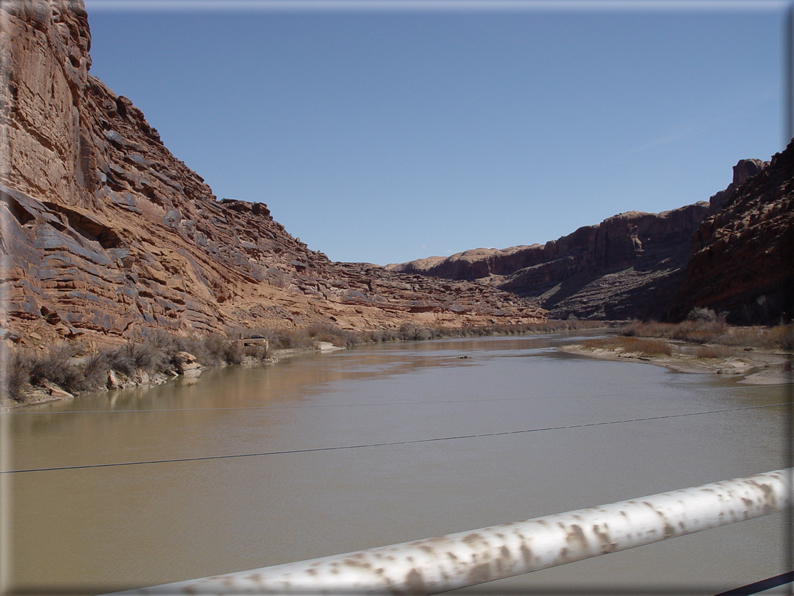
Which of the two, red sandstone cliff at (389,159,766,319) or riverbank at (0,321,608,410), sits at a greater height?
red sandstone cliff at (389,159,766,319)

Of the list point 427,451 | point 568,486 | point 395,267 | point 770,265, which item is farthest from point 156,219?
point 395,267

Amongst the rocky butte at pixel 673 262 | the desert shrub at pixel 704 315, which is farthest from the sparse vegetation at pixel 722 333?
the rocky butte at pixel 673 262

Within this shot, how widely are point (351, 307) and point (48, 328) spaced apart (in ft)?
103

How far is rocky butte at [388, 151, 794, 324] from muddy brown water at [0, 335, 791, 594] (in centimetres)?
427

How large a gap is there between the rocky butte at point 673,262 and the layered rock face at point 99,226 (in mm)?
14570

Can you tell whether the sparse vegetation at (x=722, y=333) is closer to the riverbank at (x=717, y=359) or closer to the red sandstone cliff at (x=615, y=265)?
the riverbank at (x=717, y=359)

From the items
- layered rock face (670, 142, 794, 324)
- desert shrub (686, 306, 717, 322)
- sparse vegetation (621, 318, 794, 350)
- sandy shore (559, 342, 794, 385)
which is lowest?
sandy shore (559, 342, 794, 385)

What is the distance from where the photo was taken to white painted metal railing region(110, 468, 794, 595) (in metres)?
0.92

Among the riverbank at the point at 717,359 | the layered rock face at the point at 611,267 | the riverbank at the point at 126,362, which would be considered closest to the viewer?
the riverbank at the point at 126,362

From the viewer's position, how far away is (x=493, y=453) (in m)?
6.24

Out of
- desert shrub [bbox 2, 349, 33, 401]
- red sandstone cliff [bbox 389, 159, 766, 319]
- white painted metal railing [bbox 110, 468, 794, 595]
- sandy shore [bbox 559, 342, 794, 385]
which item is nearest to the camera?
white painted metal railing [bbox 110, 468, 794, 595]

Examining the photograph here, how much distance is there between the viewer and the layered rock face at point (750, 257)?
23969 mm

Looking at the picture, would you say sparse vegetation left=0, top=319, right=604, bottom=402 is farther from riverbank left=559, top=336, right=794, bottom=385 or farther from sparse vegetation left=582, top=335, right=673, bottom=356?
sparse vegetation left=582, top=335, right=673, bottom=356

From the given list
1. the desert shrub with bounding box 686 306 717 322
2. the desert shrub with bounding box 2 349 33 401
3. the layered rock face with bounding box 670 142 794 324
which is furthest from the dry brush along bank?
the desert shrub with bounding box 2 349 33 401
